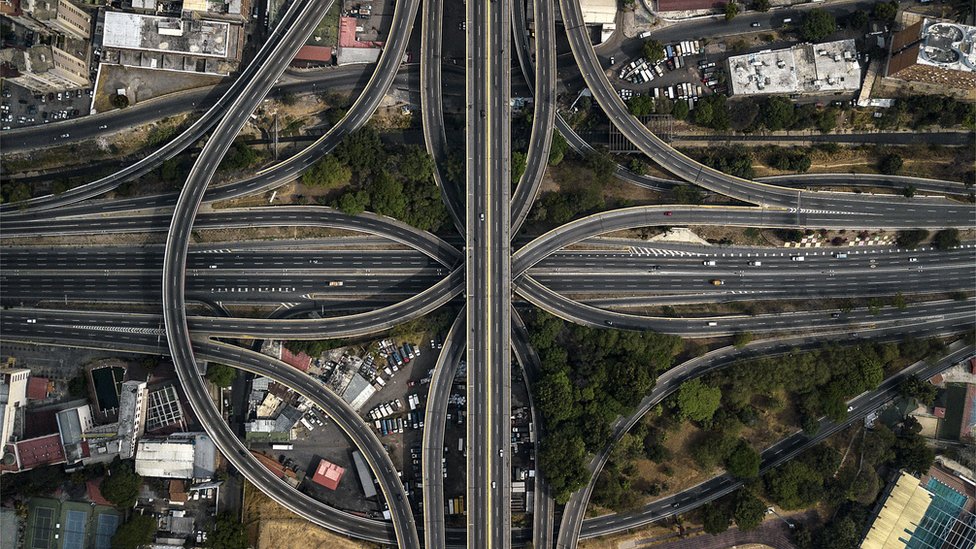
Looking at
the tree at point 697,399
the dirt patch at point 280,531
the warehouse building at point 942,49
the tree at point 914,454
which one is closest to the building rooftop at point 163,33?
the dirt patch at point 280,531

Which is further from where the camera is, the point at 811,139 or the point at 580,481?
the point at 811,139

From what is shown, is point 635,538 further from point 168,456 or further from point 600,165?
point 168,456

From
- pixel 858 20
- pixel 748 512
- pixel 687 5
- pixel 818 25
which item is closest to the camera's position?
pixel 748 512

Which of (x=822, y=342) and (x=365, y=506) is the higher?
(x=822, y=342)

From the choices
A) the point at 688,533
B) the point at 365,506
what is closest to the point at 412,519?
the point at 365,506

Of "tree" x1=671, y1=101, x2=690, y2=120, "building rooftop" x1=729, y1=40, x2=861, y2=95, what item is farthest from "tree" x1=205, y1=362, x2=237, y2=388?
"building rooftop" x1=729, y1=40, x2=861, y2=95

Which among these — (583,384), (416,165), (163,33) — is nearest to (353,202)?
(416,165)

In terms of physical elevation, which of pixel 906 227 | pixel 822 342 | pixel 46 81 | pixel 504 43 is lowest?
pixel 822 342

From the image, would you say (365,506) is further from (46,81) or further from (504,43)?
(46,81)
